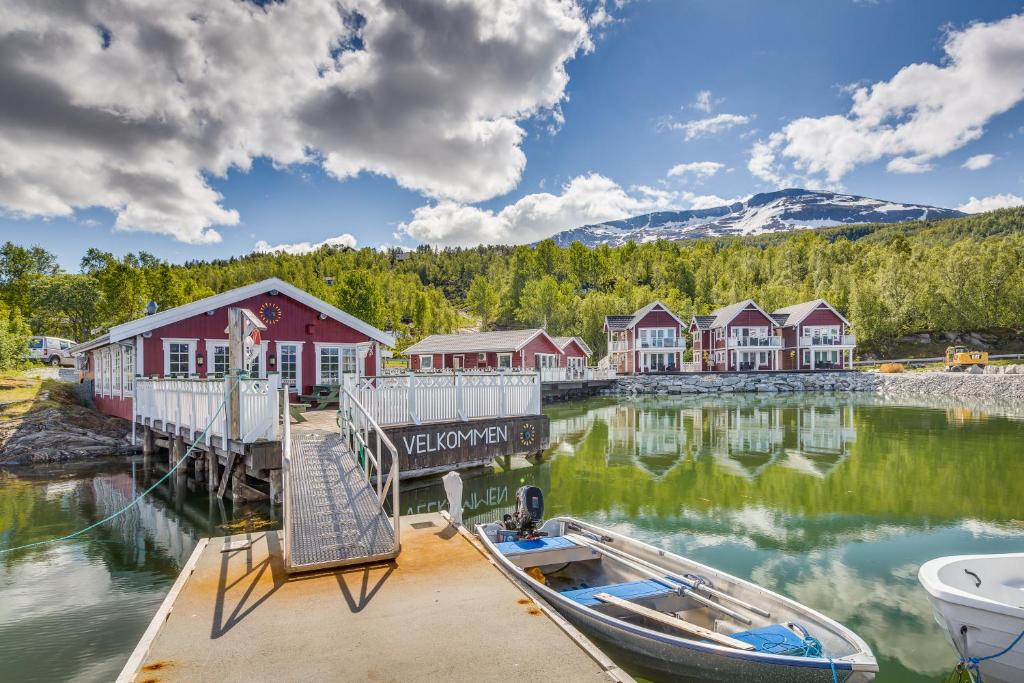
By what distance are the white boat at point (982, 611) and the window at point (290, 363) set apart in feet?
65.7

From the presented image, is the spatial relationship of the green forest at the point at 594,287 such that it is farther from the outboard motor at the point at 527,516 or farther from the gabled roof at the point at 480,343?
the outboard motor at the point at 527,516

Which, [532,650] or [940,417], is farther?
[940,417]

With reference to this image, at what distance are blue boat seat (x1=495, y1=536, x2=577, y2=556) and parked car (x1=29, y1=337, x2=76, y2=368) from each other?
51914 millimetres

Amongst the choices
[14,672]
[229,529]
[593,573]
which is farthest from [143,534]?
[593,573]

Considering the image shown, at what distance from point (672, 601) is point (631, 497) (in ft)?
25.3

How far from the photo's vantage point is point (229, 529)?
11.1 meters

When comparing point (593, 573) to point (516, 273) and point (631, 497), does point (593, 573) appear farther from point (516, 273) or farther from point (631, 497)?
point (516, 273)

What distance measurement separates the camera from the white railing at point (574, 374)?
47.2 meters

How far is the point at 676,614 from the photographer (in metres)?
6.43

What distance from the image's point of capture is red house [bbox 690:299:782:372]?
6488cm

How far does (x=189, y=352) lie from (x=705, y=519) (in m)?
17.5

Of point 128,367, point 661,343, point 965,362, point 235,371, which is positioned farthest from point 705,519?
point 965,362

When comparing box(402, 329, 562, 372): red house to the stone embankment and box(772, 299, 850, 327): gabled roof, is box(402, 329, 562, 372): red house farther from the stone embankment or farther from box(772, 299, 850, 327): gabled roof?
box(772, 299, 850, 327): gabled roof

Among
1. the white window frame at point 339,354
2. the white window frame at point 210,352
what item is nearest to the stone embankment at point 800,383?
the white window frame at point 339,354
